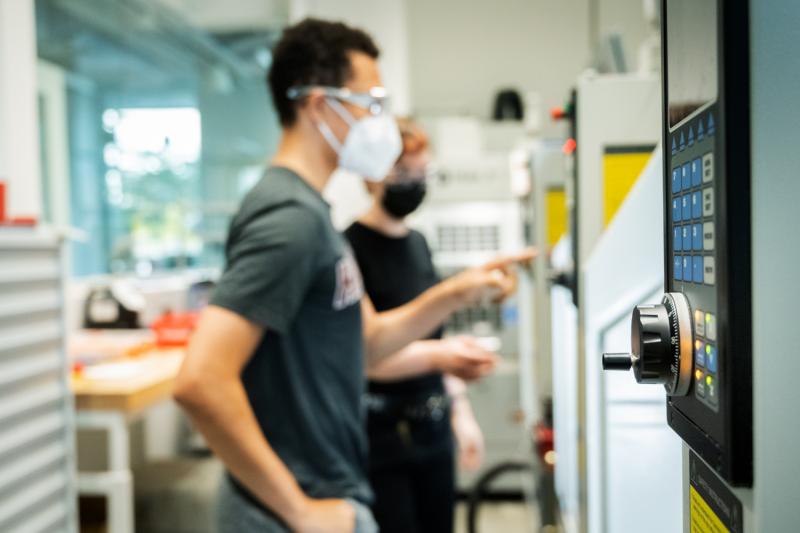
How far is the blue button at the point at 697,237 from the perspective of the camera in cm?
35

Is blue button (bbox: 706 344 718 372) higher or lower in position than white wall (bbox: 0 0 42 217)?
lower

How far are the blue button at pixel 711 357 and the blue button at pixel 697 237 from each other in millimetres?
53

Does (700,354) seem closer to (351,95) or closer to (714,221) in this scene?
(714,221)

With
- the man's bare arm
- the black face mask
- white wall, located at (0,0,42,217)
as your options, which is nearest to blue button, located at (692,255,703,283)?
the man's bare arm

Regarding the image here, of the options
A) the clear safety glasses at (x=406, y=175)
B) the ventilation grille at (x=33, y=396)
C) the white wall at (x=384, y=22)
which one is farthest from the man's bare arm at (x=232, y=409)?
the white wall at (x=384, y=22)

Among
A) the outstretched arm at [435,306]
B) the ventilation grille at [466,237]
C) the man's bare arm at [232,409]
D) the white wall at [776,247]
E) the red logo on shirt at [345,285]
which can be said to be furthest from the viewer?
the ventilation grille at [466,237]

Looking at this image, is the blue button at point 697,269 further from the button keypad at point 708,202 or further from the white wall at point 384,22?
the white wall at point 384,22

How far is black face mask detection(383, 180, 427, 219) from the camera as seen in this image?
185cm

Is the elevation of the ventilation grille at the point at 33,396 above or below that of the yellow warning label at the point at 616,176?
below

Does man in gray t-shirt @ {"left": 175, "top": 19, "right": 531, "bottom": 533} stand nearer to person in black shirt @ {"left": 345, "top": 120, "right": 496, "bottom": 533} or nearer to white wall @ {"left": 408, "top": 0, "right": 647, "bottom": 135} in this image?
person in black shirt @ {"left": 345, "top": 120, "right": 496, "bottom": 533}

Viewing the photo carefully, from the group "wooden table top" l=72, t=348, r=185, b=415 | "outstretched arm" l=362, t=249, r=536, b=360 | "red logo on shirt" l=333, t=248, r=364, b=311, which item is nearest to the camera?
"red logo on shirt" l=333, t=248, r=364, b=311

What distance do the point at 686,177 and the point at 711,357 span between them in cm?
10

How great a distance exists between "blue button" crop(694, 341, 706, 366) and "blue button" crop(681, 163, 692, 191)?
0.28ft

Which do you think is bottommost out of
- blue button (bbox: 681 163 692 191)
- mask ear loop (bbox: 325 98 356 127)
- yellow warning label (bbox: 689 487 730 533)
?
yellow warning label (bbox: 689 487 730 533)
